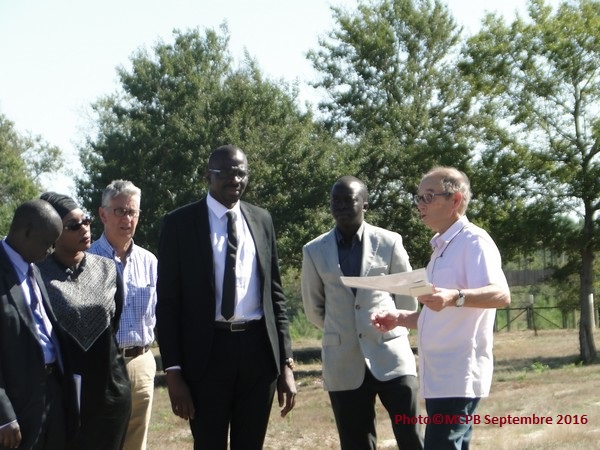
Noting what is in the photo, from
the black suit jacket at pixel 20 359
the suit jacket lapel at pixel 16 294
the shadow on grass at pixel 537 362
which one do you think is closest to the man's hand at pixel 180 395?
the black suit jacket at pixel 20 359

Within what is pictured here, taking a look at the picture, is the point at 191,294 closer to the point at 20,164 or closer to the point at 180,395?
the point at 180,395

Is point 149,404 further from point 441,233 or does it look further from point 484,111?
point 484,111

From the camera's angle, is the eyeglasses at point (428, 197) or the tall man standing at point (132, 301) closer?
the eyeglasses at point (428, 197)

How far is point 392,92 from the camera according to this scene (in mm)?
37250

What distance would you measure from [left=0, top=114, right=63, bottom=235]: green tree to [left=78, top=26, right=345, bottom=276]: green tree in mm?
8964

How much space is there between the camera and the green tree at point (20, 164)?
4562 centimetres

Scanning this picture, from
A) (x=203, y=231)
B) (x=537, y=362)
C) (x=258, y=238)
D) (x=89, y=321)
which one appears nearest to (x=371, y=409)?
(x=258, y=238)

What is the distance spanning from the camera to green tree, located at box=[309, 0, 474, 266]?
1314 inches

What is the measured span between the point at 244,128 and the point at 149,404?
27190 millimetres

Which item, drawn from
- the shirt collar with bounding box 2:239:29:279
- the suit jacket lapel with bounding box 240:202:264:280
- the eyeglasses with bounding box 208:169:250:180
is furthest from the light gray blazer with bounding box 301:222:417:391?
the shirt collar with bounding box 2:239:29:279

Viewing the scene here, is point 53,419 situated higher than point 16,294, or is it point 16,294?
point 16,294

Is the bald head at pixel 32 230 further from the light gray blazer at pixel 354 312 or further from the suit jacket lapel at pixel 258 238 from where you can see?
the light gray blazer at pixel 354 312

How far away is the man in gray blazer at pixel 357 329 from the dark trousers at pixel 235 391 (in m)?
0.87

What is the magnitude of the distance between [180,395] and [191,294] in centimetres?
57
